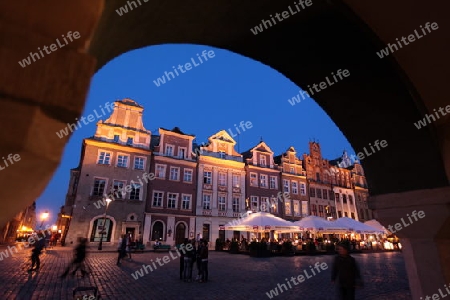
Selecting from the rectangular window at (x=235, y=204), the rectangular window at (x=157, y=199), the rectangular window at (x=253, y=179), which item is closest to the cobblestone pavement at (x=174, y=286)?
the rectangular window at (x=157, y=199)

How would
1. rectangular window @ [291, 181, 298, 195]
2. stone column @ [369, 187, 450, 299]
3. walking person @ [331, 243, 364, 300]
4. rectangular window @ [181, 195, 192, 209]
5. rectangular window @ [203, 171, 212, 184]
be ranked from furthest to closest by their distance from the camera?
1. rectangular window @ [291, 181, 298, 195]
2. rectangular window @ [203, 171, 212, 184]
3. rectangular window @ [181, 195, 192, 209]
4. walking person @ [331, 243, 364, 300]
5. stone column @ [369, 187, 450, 299]

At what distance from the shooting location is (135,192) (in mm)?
28500

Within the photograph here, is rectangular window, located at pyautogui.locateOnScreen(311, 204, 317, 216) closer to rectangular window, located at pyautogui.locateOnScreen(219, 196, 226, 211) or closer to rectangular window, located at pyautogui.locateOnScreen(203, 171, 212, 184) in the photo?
rectangular window, located at pyautogui.locateOnScreen(219, 196, 226, 211)

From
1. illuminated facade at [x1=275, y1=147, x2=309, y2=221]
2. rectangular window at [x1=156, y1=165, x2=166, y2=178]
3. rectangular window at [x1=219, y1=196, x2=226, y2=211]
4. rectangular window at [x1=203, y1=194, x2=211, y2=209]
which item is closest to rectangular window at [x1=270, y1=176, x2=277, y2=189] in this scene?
illuminated facade at [x1=275, y1=147, x2=309, y2=221]

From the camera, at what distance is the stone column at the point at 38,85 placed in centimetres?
74

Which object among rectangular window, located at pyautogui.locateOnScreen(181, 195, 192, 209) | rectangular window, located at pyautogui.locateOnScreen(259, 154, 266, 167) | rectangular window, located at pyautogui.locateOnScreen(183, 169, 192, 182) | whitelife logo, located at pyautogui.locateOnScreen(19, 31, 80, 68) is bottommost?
whitelife logo, located at pyautogui.locateOnScreen(19, 31, 80, 68)

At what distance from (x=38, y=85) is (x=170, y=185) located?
30897mm

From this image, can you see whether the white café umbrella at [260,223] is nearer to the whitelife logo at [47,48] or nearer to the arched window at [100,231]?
the arched window at [100,231]

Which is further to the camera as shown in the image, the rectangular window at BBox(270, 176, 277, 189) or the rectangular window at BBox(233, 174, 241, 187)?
the rectangular window at BBox(270, 176, 277, 189)

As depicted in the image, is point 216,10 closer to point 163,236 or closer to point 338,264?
point 338,264

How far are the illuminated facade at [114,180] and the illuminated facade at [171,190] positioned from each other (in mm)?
1142

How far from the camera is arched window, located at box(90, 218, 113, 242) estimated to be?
83.5ft

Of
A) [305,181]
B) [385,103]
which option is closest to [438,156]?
[385,103]

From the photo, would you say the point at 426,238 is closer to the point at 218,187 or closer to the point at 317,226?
the point at 317,226
